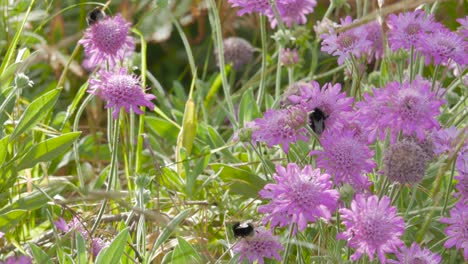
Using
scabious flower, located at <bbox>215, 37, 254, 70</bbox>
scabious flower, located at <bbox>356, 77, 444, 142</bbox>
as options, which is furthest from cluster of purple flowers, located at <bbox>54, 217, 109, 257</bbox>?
scabious flower, located at <bbox>215, 37, 254, 70</bbox>

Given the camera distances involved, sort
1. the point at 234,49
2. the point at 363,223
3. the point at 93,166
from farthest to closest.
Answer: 1. the point at 234,49
2. the point at 93,166
3. the point at 363,223

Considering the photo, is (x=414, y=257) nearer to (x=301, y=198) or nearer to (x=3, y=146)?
(x=301, y=198)

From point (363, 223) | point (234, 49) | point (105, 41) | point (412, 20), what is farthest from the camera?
point (234, 49)

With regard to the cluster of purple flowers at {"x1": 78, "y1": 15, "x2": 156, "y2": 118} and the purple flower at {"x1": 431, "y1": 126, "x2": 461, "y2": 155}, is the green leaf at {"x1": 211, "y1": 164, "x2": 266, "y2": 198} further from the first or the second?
the purple flower at {"x1": 431, "y1": 126, "x2": 461, "y2": 155}

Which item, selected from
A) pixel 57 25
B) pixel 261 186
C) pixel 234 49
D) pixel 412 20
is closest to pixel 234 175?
pixel 261 186

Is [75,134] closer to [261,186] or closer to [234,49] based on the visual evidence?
[261,186]

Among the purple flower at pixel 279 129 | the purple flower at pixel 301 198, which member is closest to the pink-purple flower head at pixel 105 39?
the purple flower at pixel 279 129

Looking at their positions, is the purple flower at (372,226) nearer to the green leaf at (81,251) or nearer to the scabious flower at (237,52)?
the green leaf at (81,251)

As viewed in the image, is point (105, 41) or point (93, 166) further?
point (93, 166)
